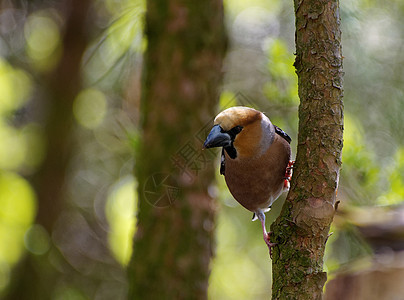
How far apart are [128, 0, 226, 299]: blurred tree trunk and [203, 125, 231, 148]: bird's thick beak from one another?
1.55 m

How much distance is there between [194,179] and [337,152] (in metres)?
2.26

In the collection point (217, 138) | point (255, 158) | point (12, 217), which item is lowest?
point (12, 217)

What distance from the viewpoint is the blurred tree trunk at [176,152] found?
4.28 meters

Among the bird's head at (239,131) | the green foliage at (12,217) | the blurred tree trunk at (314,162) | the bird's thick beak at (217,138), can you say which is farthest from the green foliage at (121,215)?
the blurred tree trunk at (314,162)

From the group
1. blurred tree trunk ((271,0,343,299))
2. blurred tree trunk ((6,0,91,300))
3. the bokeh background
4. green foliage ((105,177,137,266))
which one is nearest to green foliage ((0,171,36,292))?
the bokeh background

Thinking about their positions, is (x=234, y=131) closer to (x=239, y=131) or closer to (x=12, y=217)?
(x=239, y=131)

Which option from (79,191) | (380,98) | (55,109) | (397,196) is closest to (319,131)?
(397,196)

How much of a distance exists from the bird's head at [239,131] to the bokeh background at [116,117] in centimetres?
111

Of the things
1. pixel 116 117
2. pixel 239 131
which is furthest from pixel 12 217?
pixel 239 131

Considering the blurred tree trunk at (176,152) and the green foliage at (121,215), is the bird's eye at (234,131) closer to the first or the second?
the blurred tree trunk at (176,152)

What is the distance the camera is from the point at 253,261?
10.4m

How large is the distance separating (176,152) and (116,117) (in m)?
3.94

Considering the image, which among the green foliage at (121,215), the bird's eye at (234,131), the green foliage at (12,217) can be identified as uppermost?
the bird's eye at (234,131)

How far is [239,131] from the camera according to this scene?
2.98 meters
